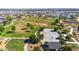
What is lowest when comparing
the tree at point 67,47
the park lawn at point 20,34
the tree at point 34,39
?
the tree at point 67,47

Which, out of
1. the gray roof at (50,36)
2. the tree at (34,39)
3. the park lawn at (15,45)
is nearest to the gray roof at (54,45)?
the gray roof at (50,36)

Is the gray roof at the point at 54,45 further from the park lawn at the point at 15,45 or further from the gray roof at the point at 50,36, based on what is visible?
the park lawn at the point at 15,45

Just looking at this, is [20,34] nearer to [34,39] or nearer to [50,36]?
[34,39]

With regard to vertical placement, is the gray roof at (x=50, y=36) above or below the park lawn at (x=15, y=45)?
above

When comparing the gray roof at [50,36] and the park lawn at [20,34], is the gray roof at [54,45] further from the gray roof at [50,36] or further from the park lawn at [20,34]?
the park lawn at [20,34]

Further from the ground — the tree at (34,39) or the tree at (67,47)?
the tree at (34,39)

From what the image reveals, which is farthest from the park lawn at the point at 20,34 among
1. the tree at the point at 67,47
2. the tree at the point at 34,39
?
the tree at the point at 67,47

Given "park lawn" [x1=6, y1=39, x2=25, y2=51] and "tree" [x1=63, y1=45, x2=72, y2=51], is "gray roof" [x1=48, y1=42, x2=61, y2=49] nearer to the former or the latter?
"tree" [x1=63, y1=45, x2=72, y2=51]

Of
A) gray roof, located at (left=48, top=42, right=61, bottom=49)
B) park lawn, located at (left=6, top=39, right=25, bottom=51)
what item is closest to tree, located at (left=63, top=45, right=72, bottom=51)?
gray roof, located at (left=48, top=42, right=61, bottom=49)
